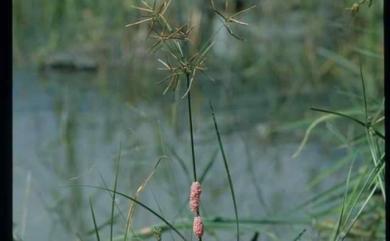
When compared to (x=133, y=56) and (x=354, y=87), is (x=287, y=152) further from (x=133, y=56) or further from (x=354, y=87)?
(x=133, y=56)

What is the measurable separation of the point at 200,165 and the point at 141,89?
1033mm

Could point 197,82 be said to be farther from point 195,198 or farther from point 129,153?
point 195,198

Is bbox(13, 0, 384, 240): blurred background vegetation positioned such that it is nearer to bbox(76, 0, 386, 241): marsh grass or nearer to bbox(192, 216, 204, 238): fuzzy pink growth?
bbox(76, 0, 386, 241): marsh grass

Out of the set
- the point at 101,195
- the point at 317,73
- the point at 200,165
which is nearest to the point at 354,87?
the point at 317,73

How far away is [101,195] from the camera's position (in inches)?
121

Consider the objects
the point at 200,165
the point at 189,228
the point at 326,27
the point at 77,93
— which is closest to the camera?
the point at 189,228

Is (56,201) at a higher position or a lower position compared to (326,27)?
lower

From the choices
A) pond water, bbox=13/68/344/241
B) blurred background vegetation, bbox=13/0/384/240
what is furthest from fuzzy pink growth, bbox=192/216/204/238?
blurred background vegetation, bbox=13/0/384/240

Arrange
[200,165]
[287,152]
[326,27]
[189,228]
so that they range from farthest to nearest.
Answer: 1. [326,27]
2. [287,152]
3. [200,165]
4. [189,228]

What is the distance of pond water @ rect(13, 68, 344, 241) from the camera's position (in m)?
2.88
